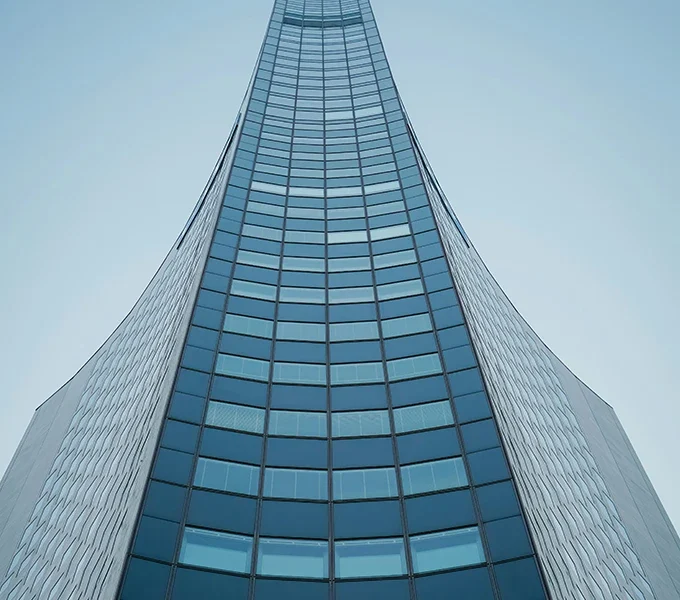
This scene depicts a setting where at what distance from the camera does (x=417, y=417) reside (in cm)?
2855

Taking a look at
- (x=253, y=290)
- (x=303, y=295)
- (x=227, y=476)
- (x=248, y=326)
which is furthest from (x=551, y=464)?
(x=227, y=476)

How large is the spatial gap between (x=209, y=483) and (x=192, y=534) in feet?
7.20

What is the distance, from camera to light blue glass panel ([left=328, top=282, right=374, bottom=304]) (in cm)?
3594

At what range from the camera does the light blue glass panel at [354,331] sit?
33375 mm

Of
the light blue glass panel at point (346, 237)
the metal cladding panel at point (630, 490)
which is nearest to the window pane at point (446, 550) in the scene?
the metal cladding panel at point (630, 490)

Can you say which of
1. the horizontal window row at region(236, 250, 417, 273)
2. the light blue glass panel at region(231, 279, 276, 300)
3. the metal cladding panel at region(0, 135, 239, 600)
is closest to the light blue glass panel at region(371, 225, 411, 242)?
the horizontal window row at region(236, 250, 417, 273)

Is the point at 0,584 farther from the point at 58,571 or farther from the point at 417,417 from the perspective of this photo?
the point at 417,417

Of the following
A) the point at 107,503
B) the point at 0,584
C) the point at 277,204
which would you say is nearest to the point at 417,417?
the point at 107,503

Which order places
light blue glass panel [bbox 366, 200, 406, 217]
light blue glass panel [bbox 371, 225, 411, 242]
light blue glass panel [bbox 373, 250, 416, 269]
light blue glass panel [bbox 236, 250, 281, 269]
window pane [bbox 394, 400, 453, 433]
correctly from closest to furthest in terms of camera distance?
window pane [bbox 394, 400, 453, 433]
light blue glass panel [bbox 236, 250, 281, 269]
light blue glass panel [bbox 373, 250, 416, 269]
light blue glass panel [bbox 371, 225, 411, 242]
light blue glass panel [bbox 366, 200, 406, 217]

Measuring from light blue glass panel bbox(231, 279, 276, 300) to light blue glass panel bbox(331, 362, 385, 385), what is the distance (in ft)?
20.1

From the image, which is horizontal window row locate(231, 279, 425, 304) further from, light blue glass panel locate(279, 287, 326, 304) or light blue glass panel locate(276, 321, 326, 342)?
light blue glass panel locate(276, 321, 326, 342)

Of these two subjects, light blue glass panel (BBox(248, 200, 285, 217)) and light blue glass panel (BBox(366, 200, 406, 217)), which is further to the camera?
light blue glass panel (BBox(366, 200, 406, 217))

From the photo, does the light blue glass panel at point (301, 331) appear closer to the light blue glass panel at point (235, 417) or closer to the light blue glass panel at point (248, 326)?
the light blue glass panel at point (248, 326)

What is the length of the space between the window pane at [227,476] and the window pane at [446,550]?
5918mm
